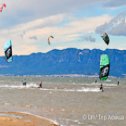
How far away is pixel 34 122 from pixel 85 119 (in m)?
8.80

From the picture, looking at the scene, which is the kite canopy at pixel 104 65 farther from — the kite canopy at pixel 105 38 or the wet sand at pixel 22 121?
the wet sand at pixel 22 121

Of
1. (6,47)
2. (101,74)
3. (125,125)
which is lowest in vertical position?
(125,125)

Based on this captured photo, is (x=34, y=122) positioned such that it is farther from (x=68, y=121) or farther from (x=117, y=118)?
(x=117, y=118)

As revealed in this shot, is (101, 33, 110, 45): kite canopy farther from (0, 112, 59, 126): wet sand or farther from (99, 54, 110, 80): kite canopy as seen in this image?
(0, 112, 59, 126): wet sand

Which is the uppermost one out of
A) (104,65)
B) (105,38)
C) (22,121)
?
(105,38)

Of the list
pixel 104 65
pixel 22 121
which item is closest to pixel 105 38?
pixel 104 65

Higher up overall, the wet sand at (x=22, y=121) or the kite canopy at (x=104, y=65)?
the kite canopy at (x=104, y=65)

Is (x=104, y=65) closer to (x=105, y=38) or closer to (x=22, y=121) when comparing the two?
(x=105, y=38)

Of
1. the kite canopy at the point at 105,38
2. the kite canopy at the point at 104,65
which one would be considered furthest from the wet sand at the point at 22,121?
the kite canopy at the point at 105,38

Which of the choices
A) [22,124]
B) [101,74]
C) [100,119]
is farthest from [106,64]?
[22,124]

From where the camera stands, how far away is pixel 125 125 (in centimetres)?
3412

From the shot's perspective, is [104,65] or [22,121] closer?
[22,121]

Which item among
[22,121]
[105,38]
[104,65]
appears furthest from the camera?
[104,65]

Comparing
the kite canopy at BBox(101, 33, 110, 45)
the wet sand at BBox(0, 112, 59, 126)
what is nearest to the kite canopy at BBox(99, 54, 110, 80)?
the kite canopy at BBox(101, 33, 110, 45)
